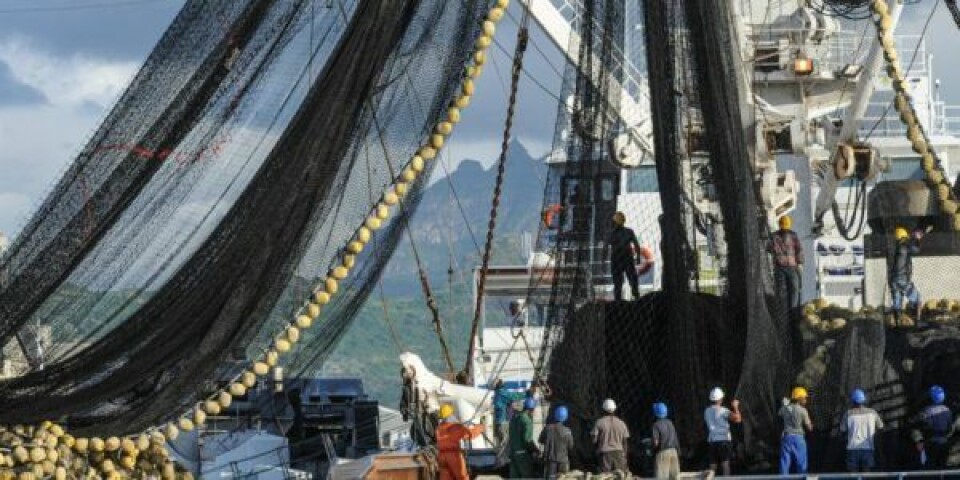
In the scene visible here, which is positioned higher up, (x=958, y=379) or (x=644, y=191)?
(x=644, y=191)

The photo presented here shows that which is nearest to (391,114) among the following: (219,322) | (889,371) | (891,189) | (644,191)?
(219,322)

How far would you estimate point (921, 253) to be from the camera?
20.4m

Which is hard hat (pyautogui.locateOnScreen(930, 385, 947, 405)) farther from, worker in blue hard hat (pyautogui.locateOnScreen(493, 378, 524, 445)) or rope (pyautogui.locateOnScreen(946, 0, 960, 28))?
worker in blue hard hat (pyautogui.locateOnScreen(493, 378, 524, 445))

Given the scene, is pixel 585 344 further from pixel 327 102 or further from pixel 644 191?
pixel 644 191

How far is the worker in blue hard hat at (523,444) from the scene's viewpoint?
18406 mm

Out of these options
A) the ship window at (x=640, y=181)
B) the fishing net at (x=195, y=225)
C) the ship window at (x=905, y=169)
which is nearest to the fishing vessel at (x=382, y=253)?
the fishing net at (x=195, y=225)

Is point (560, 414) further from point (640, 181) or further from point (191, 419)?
point (640, 181)

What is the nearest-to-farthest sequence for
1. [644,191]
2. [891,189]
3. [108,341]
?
[108,341] < [891,189] < [644,191]

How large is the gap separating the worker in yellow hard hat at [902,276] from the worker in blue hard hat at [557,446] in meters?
3.23

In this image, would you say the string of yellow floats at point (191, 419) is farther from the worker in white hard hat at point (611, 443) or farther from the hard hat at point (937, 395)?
the hard hat at point (937, 395)

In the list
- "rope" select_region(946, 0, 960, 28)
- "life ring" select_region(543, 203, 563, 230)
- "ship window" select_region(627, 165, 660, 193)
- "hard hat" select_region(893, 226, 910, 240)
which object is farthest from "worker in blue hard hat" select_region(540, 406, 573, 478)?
"ship window" select_region(627, 165, 660, 193)

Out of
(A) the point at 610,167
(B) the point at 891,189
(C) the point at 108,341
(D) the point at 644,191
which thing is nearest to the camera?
(C) the point at 108,341

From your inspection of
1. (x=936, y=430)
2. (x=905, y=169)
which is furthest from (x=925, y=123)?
(x=936, y=430)

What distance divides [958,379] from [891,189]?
146 inches
